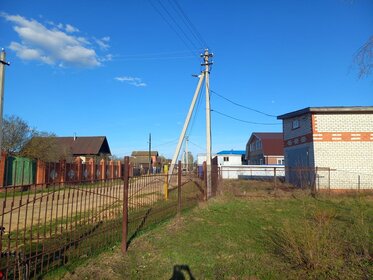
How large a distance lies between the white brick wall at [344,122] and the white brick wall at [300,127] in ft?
1.86

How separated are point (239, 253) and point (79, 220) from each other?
10.1 feet

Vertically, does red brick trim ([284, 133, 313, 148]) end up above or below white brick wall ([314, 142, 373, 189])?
above

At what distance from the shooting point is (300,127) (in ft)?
66.5

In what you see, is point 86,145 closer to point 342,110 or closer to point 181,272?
point 342,110

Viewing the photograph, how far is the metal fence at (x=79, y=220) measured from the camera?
171 inches

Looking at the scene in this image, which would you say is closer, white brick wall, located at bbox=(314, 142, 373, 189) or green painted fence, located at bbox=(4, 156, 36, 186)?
white brick wall, located at bbox=(314, 142, 373, 189)

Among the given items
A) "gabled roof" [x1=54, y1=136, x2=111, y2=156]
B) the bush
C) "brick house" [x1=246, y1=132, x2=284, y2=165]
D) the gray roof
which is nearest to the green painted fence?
the gray roof

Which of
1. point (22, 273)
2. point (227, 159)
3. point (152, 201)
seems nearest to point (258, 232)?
point (152, 201)

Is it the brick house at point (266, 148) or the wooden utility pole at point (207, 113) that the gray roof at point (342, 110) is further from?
the brick house at point (266, 148)

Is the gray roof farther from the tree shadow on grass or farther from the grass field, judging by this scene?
the tree shadow on grass

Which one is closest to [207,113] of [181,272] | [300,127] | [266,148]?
[300,127]

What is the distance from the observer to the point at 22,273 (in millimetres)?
4211

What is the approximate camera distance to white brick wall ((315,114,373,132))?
728 inches

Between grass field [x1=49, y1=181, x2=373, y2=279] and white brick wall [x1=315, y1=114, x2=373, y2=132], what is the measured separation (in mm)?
10165
